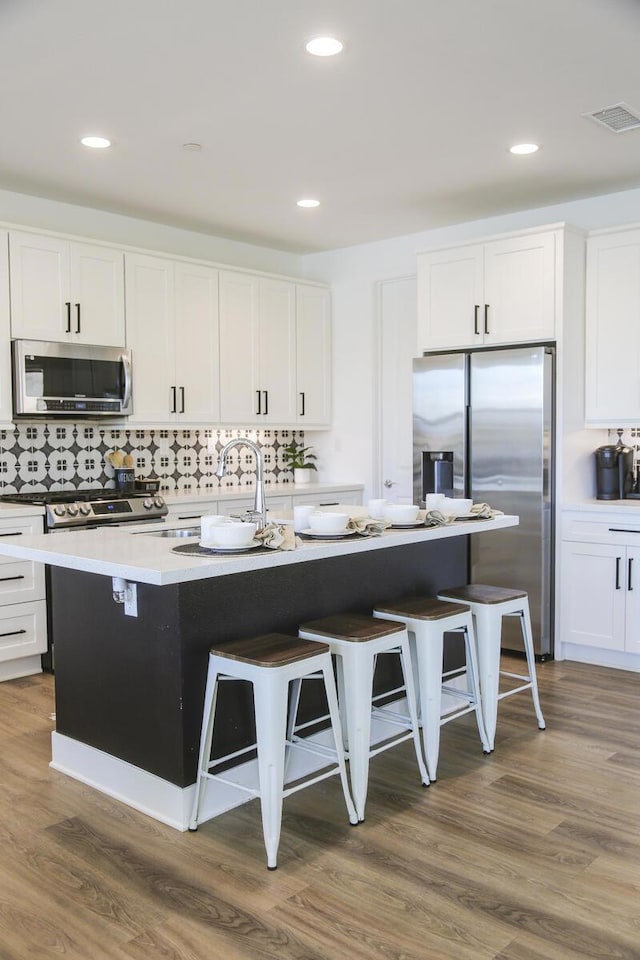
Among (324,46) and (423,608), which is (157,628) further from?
(324,46)

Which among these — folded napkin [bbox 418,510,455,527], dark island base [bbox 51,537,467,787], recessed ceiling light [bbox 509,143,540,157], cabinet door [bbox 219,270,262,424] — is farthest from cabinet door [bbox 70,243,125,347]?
folded napkin [bbox 418,510,455,527]

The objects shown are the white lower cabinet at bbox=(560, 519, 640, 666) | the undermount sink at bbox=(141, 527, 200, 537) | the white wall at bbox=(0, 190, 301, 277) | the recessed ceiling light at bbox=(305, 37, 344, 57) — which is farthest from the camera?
the white wall at bbox=(0, 190, 301, 277)

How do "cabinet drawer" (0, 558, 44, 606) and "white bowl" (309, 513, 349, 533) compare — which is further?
"cabinet drawer" (0, 558, 44, 606)

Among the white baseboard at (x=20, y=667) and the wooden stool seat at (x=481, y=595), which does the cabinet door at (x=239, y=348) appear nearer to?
the white baseboard at (x=20, y=667)

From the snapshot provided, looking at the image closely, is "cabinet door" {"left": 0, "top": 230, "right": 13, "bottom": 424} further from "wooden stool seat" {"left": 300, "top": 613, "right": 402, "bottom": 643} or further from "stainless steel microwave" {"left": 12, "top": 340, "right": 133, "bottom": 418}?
"wooden stool seat" {"left": 300, "top": 613, "right": 402, "bottom": 643}

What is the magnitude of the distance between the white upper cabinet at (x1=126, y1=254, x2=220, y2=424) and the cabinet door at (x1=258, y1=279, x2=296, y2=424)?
0.43 meters

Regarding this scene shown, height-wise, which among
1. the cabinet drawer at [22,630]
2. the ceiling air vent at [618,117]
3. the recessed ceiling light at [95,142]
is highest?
the ceiling air vent at [618,117]

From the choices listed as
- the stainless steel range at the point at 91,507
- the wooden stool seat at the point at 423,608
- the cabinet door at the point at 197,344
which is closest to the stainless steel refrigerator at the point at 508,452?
the cabinet door at the point at 197,344

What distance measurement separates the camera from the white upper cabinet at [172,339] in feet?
16.7

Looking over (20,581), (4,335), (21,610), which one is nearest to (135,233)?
(4,335)

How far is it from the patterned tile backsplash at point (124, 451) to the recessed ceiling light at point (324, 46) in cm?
265

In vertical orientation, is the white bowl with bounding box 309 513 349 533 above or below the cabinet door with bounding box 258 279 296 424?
below

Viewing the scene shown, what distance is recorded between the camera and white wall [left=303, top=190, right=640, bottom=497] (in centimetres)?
602

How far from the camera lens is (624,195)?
4.93 metres
